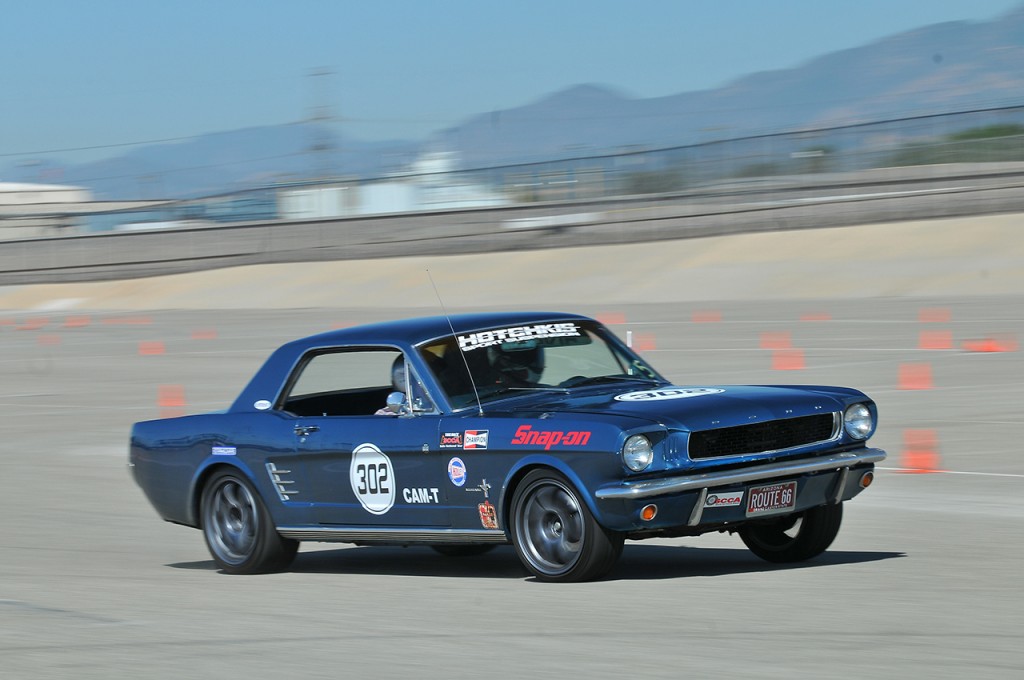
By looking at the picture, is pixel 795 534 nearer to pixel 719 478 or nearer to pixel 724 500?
pixel 724 500

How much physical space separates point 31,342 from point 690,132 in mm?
26866

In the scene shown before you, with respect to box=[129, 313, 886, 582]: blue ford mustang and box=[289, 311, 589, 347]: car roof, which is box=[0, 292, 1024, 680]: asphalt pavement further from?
box=[289, 311, 589, 347]: car roof

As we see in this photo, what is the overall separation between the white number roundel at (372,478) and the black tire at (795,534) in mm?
1848

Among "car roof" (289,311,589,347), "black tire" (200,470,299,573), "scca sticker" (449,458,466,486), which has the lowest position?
"black tire" (200,470,299,573)

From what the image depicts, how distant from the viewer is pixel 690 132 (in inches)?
2293

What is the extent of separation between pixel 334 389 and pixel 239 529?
1.03 m

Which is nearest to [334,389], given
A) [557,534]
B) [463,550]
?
[463,550]

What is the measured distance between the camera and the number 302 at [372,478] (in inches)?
337

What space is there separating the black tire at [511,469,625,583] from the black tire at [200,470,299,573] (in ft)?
6.29

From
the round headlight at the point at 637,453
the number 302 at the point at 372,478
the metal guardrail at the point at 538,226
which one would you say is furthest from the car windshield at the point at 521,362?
the metal guardrail at the point at 538,226

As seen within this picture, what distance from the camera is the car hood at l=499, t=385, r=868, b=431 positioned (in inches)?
301

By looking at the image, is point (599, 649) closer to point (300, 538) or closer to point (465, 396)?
point (465, 396)

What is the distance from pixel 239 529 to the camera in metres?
9.43

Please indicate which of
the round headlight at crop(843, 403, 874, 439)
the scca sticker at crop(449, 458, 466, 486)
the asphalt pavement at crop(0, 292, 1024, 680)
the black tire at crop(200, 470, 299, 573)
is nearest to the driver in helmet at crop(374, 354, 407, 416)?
the scca sticker at crop(449, 458, 466, 486)
